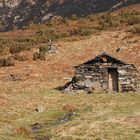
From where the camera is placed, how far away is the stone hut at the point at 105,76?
124 feet

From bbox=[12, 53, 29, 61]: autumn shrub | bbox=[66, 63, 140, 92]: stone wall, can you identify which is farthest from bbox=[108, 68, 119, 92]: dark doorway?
bbox=[12, 53, 29, 61]: autumn shrub

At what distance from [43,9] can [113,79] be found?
7701 centimetres

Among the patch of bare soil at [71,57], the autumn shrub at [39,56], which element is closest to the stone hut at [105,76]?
the patch of bare soil at [71,57]

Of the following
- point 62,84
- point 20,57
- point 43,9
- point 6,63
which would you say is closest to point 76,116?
point 62,84

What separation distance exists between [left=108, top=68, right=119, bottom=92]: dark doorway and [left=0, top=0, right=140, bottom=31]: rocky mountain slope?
A: 59063 mm

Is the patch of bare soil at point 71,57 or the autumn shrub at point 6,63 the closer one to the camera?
the patch of bare soil at point 71,57

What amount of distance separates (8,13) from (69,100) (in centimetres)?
9143

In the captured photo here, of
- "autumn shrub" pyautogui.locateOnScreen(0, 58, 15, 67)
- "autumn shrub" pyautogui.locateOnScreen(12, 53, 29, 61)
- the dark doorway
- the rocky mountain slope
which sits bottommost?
the dark doorway

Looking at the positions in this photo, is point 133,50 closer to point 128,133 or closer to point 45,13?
point 128,133

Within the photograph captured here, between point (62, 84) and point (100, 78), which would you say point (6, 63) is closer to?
point (62, 84)

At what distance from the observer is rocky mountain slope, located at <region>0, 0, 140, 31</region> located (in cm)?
10506

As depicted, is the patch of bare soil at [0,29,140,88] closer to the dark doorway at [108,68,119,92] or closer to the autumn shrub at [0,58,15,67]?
the autumn shrub at [0,58,15,67]

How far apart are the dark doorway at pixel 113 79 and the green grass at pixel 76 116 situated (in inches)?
109

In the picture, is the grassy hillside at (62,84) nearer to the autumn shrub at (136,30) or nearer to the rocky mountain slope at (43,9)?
the autumn shrub at (136,30)
